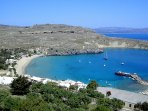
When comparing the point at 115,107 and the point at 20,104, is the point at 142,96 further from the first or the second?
the point at 20,104

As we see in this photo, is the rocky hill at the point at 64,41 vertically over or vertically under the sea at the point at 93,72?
over

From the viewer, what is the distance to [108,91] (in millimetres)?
44125

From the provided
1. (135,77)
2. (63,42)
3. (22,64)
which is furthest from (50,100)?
(63,42)

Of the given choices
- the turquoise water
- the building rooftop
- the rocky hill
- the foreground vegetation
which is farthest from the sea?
the rocky hill

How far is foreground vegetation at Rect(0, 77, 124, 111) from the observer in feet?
94.1

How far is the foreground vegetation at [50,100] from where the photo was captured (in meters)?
28.7

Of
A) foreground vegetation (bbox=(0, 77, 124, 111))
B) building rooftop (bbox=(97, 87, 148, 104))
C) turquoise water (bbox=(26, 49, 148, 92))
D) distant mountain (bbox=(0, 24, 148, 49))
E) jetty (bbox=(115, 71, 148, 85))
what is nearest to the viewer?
foreground vegetation (bbox=(0, 77, 124, 111))

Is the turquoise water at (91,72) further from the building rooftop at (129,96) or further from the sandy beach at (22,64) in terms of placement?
the building rooftop at (129,96)

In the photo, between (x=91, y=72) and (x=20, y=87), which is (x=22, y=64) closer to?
(x=91, y=72)

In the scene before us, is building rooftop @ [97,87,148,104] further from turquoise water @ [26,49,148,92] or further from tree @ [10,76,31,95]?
turquoise water @ [26,49,148,92]

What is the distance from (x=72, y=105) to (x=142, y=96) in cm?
1206

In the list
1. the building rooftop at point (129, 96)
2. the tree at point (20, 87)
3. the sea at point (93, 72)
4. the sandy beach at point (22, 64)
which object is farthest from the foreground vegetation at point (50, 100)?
the sandy beach at point (22, 64)

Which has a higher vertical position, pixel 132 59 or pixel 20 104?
pixel 20 104

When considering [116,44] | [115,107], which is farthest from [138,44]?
[115,107]
